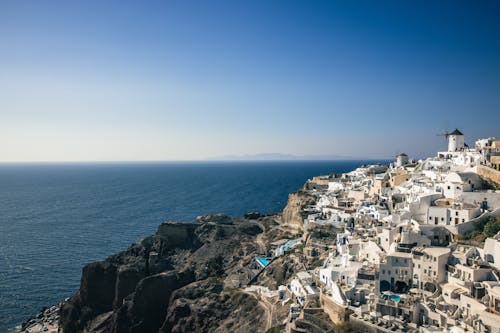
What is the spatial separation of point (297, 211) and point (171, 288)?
91.9 feet

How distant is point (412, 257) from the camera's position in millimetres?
39844

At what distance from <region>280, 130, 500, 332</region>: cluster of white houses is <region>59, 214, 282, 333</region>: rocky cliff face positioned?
409 inches

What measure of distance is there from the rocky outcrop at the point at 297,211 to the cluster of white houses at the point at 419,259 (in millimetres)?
8483

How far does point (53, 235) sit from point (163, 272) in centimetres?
4793

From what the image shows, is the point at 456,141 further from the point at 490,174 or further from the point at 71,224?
the point at 71,224

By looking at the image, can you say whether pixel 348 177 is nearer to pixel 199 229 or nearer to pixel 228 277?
pixel 199 229

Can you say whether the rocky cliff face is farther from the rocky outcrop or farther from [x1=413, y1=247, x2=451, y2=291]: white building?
[x1=413, y1=247, x2=451, y2=291]: white building

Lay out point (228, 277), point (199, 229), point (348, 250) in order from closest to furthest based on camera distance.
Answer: point (348, 250) → point (228, 277) → point (199, 229)

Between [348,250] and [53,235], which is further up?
[348,250]

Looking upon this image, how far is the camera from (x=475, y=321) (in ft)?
101

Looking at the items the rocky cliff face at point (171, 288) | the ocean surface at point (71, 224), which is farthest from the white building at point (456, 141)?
the ocean surface at point (71, 224)

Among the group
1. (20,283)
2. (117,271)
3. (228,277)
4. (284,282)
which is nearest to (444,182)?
(284,282)

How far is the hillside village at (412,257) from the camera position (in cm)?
3391

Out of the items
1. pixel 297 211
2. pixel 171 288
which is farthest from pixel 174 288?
pixel 297 211
